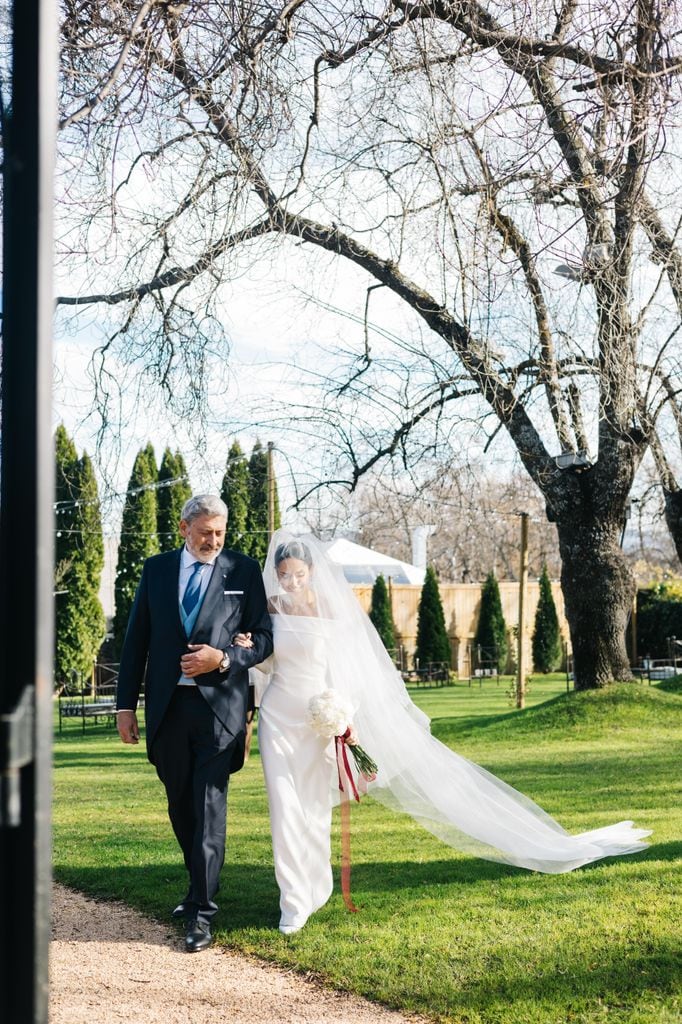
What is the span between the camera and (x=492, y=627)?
29.1 m

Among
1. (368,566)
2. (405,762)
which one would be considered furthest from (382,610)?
(405,762)

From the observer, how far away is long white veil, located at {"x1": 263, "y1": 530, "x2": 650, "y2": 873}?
6391mm

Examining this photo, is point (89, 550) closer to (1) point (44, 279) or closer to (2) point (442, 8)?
(2) point (442, 8)

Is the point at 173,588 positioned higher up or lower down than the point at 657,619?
higher up

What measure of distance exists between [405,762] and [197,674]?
159cm

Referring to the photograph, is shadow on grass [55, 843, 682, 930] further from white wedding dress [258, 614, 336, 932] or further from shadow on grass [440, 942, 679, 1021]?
shadow on grass [440, 942, 679, 1021]

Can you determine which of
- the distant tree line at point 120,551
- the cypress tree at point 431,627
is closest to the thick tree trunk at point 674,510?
the distant tree line at point 120,551

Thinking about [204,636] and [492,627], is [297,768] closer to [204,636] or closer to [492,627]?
[204,636]

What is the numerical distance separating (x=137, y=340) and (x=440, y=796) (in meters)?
3.76

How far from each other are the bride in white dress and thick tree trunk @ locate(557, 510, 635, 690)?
316 inches

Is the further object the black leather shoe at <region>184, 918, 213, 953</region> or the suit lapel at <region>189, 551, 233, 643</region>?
the suit lapel at <region>189, 551, 233, 643</region>

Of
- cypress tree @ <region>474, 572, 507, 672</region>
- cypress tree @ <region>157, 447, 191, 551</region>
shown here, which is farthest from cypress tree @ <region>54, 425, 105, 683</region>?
cypress tree @ <region>474, 572, 507, 672</region>

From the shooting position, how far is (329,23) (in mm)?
6191

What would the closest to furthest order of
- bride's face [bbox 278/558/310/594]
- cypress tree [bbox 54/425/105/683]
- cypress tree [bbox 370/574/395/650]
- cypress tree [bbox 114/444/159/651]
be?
bride's face [bbox 278/558/310/594] < cypress tree [bbox 54/425/105/683] < cypress tree [bbox 114/444/159/651] < cypress tree [bbox 370/574/395/650]
